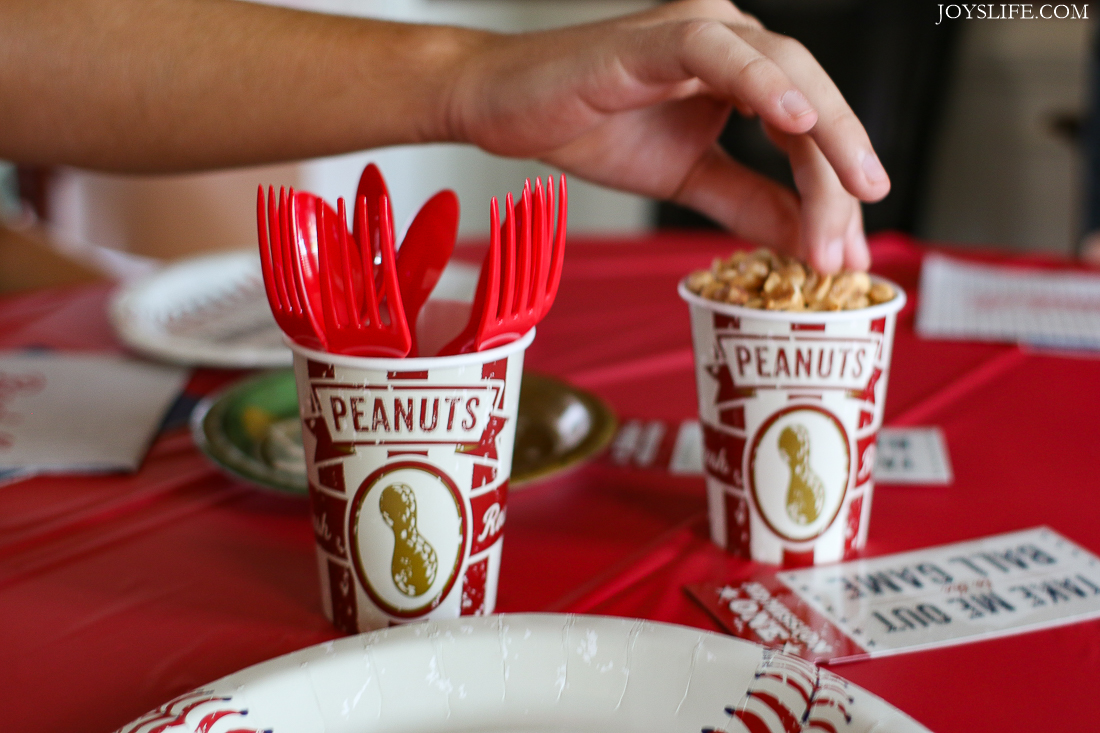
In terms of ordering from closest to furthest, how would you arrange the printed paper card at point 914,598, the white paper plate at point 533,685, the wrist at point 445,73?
the white paper plate at point 533,685
the printed paper card at point 914,598
the wrist at point 445,73

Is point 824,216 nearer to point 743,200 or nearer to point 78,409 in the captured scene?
point 743,200

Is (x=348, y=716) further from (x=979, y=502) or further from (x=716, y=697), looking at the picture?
(x=979, y=502)

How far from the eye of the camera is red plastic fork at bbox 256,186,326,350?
0.40 metres

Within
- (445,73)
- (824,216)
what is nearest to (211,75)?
(445,73)

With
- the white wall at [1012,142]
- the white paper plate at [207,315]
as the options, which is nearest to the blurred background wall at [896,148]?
the white wall at [1012,142]

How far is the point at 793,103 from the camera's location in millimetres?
489

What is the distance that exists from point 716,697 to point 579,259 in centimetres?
94

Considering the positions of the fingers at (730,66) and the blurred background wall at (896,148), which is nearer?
the fingers at (730,66)

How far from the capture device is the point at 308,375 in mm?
431

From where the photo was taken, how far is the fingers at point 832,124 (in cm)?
51

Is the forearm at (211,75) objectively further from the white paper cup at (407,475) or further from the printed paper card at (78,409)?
the white paper cup at (407,475)

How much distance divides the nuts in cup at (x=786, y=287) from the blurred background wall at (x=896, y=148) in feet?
4.77

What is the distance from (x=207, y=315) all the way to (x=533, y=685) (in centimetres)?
76

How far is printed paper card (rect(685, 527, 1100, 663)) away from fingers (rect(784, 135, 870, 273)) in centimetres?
17
